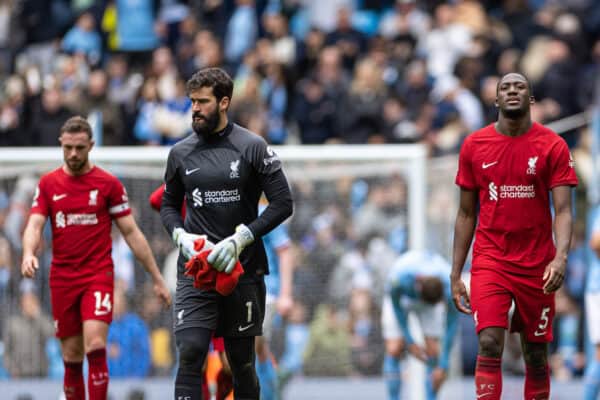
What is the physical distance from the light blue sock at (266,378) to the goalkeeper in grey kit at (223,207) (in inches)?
117

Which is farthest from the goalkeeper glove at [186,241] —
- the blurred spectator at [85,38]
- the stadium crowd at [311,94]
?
the blurred spectator at [85,38]

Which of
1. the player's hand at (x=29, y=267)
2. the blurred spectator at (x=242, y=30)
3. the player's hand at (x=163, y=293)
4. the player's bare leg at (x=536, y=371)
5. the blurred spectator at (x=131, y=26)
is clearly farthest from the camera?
the blurred spectator at (x=131, y=26)

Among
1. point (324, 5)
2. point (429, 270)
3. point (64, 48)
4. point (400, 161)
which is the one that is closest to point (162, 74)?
point (64, 48)

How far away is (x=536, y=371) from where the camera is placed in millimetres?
8867

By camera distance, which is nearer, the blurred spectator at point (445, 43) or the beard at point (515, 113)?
the beard at point (515, 113)

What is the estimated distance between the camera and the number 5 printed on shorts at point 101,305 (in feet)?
33.1

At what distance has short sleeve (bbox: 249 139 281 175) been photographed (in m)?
8.66

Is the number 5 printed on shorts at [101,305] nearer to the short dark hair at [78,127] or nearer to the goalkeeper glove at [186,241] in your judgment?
the short dark hair at [78,127]

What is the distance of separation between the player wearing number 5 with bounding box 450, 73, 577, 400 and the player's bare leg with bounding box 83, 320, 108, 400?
108 inches

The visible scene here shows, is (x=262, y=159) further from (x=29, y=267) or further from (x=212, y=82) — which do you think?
(x=29, y=267)

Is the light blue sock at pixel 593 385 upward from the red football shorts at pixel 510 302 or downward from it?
downward

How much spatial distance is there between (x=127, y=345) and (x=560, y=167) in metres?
6.44

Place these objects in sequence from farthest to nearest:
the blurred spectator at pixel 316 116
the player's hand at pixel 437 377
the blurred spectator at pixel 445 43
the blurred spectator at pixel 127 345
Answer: the blurred spectator at pixel 445 43 → the blurred spectator at pixel 316 116 → the blurred spectator at pixel 127 345 → the player's hand at pixel 437 377

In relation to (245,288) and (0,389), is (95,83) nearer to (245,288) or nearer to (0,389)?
(0,389)
